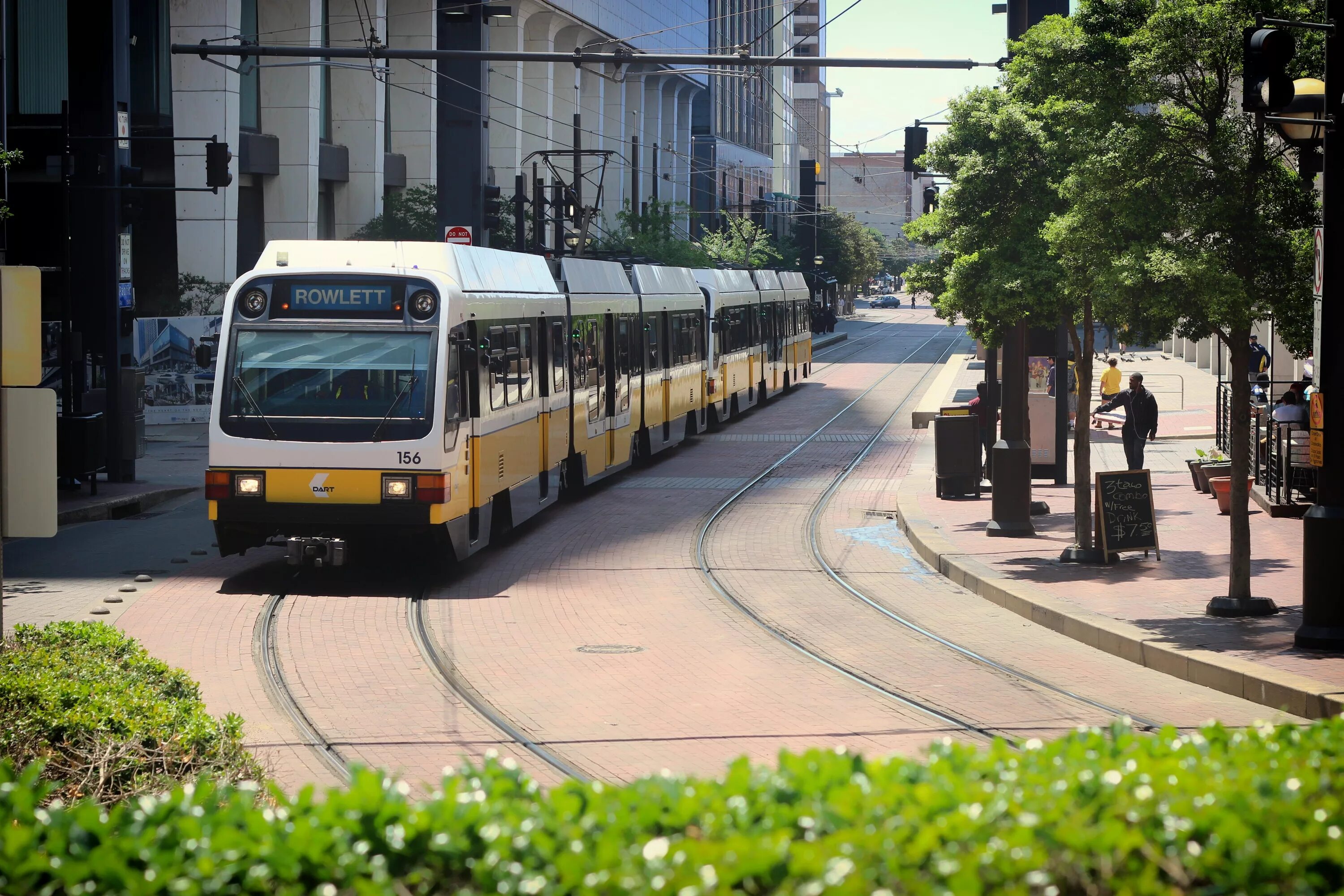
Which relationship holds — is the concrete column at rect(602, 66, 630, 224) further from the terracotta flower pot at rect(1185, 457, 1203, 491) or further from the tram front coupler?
the tram front coupler

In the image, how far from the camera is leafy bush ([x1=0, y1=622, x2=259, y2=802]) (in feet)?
22.5

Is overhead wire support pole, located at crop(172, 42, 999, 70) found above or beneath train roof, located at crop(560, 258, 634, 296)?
above

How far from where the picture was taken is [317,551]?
13.9 m

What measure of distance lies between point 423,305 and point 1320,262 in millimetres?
7433

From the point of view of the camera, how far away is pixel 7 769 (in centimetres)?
482

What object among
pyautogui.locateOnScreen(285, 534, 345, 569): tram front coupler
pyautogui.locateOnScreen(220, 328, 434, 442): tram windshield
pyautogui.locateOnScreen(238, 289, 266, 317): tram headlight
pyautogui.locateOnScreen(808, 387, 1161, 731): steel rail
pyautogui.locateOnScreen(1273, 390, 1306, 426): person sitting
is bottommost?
pyautogui.locateOnScreen(808, 387, 1161, 731): steel rail

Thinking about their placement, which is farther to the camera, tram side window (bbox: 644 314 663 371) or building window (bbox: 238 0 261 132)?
building window (bbox: 238 0 261 132)

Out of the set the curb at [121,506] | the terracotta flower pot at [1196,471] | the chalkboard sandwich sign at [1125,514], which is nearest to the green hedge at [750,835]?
the chalkboard sandwich sign at [1125,514]

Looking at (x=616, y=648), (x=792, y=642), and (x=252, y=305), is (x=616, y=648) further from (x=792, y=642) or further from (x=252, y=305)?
(x=252, y=305)

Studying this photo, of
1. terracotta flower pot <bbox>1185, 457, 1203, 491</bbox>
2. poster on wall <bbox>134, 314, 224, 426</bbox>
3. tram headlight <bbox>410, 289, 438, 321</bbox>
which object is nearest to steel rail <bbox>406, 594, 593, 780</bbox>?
tram headlight <bbox>410, 289, 438, 321</bbox>

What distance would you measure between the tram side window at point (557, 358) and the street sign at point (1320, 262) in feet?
32.2

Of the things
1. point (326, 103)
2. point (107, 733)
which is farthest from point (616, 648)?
point (326, 103)

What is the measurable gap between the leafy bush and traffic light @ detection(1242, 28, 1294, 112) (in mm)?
7591

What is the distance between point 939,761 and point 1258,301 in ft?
27.8
